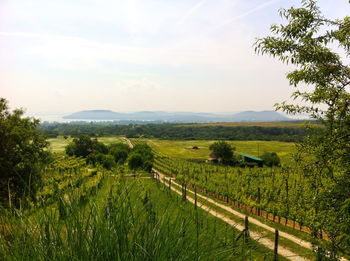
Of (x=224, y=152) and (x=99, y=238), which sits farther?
(x=224, y=152)

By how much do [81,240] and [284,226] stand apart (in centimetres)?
1803

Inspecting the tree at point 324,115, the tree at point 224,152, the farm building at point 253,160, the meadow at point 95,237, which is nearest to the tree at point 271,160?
the farm building at point 253,160

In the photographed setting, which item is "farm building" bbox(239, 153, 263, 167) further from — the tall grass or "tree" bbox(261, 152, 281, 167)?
the tall grass

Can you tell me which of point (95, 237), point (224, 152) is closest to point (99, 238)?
point (95, 237)

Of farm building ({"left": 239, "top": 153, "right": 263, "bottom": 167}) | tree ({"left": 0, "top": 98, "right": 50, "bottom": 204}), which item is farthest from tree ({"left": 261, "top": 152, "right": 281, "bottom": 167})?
tree ({"left": 0, "top": 98, "right": 50, "bottom": 204})

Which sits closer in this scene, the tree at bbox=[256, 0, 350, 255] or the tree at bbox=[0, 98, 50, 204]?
the tree at bbox=[256, 0, 350, 255]

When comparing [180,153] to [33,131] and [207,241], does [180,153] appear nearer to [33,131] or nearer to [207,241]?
[33,131]

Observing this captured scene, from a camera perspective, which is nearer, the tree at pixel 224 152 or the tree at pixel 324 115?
the tree at pixel 324 115

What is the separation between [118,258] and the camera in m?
1.67

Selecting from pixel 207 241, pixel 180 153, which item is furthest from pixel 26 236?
pixel 180 153

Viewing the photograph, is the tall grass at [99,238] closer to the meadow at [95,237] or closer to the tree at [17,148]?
the meadow at [95,237]

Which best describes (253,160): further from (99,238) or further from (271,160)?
(99,238)

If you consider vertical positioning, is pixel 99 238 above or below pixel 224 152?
above

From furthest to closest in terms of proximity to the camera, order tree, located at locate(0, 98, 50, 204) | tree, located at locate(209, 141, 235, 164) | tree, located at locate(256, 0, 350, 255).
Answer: tree, located at locate(209, 141, 235, 164)
tree, located at locate(0, 98, 50, 204)
tree, located at locate(256, 0, 350, 255)
